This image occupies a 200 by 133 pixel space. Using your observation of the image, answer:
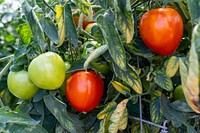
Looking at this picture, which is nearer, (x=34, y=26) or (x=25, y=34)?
(x=34, y=26)

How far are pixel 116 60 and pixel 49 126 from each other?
11.0 inches

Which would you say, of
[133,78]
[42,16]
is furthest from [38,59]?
[133,78]

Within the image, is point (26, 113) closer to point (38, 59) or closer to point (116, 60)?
point (38, 59)

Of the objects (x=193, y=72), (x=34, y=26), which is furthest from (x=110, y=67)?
(x=193, y=72)

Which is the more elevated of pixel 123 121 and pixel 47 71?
pixel 47 71

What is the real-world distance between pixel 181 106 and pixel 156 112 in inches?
1.9

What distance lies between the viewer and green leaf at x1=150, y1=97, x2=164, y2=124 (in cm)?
72

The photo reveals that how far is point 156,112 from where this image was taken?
719mm

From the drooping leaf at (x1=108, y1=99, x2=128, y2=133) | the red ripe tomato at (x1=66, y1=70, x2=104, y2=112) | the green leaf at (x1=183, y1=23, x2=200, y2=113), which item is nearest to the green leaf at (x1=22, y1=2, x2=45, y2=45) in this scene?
the red ripe tomato at (x1=66, y1=70, x2=104, y2=112)

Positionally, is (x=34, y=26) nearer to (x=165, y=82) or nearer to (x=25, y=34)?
(x=25, y=34)

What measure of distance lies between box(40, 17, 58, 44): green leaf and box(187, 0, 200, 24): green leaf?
0.29 m

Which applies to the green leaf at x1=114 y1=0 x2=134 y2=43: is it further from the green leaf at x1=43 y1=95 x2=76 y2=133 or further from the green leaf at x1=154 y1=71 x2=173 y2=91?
the green leaf at x1=43 y1=95 x2=76 y2=133

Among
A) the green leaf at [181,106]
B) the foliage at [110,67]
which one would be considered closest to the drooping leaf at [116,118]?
the foliage at [110,67]

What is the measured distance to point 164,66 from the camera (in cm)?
71
